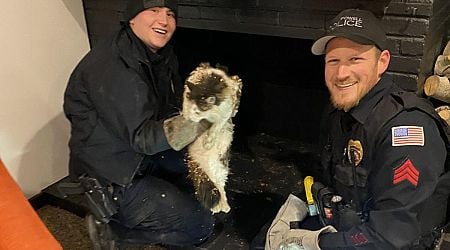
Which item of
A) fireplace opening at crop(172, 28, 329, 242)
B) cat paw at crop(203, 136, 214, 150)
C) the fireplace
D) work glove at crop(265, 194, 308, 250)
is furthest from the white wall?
work glove at crop(265, 194, 308, 250)

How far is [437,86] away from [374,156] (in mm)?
499

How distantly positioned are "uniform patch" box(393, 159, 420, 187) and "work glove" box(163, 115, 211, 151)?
0.50m

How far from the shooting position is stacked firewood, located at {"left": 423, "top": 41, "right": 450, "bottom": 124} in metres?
1.69

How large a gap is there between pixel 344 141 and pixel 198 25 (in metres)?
0.79

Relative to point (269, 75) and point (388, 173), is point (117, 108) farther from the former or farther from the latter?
point (269, 75)

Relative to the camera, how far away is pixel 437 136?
4.22 feet

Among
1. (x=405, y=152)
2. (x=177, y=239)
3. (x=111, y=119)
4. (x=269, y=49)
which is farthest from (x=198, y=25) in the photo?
(x=405, y=152)

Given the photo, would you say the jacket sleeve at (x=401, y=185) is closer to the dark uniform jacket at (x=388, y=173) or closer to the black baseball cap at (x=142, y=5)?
the dark uniform jacket at (x=388, y=173)

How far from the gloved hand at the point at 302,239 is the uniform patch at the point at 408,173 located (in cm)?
26

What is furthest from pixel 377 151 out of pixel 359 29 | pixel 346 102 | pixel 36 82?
pixel 36 82

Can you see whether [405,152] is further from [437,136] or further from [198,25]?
[198,25]

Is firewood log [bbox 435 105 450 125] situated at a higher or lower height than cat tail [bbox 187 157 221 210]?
higher

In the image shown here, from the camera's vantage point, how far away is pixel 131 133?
1451 mm

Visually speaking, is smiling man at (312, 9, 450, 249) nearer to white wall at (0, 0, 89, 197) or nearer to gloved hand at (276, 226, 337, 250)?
gloved hand at (276, 226, 337, 250)
